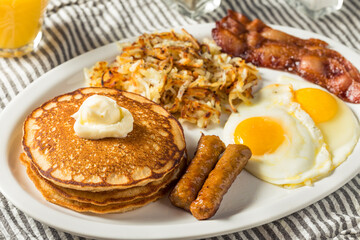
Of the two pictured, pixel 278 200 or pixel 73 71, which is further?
pixel 73 71

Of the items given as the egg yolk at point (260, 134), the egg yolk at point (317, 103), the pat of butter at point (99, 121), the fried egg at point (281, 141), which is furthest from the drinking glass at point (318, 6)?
the pat of butter at point (99, 121)

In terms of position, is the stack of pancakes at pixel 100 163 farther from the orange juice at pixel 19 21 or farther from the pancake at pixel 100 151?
the orange juice at pixel 19 21

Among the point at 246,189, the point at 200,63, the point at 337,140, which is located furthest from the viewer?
the point at 200,63

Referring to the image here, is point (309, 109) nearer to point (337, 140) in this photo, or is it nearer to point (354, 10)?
point (337, 140)

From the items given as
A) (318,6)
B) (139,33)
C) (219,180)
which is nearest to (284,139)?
(219,180)

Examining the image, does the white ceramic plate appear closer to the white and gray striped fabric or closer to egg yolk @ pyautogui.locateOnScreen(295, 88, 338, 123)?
the white and gray striped fabric

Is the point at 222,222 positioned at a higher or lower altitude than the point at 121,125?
lower

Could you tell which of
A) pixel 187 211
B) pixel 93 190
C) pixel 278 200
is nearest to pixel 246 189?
pixel 278 200

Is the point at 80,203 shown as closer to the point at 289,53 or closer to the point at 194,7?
the point at 289,53
